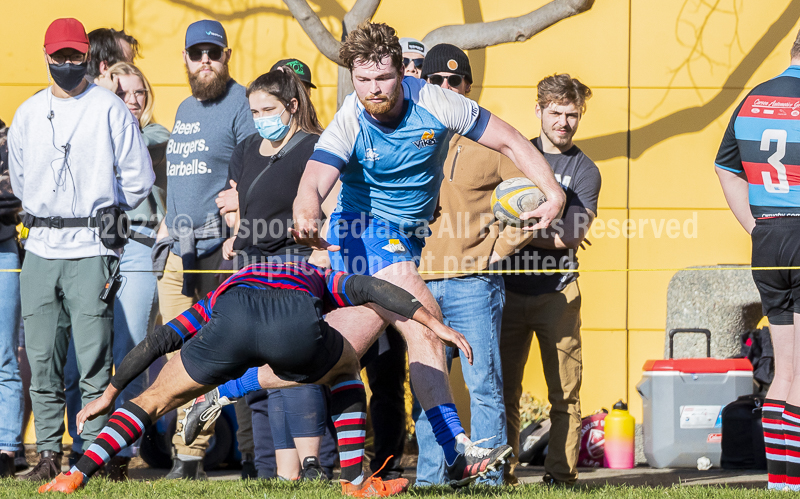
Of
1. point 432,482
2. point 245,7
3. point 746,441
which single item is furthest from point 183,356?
point 245,7

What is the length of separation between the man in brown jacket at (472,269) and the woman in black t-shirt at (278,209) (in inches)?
25.1

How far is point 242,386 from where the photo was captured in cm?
468

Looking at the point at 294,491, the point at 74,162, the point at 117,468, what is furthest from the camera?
the point at 74,162

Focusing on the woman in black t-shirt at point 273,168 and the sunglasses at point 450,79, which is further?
the sunglasses at point 450,79

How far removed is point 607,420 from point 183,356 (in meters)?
3.98

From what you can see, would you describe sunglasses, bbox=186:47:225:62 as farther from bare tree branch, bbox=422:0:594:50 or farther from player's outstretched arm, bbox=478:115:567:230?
player's outstretched arm, bbox=478:115:567:230

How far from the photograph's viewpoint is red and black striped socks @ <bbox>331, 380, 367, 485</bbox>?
4.21 meters

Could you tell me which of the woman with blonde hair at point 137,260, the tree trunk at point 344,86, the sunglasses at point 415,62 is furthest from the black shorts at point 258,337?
the tree trunk at point 344,86

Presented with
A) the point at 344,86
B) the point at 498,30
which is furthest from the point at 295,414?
the point at 498,30

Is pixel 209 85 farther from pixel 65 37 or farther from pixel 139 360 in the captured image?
pixel 139 360

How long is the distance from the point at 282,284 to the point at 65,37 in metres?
2.45

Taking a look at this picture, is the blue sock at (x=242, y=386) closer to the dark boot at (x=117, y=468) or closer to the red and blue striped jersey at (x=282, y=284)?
the red and blue striped jersey at (x=282, y=284)

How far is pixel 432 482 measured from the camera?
519 centimetres

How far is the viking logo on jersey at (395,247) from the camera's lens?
460cm
